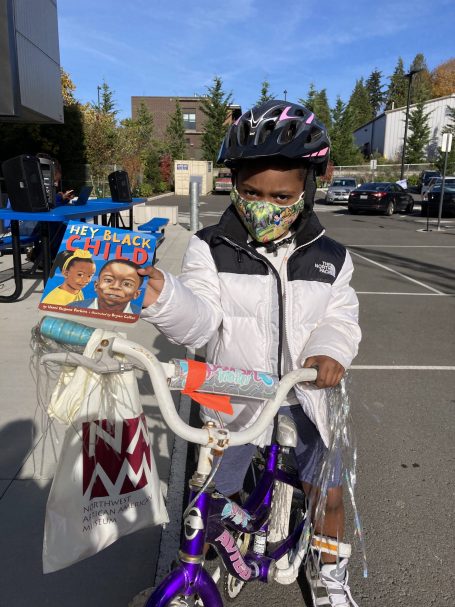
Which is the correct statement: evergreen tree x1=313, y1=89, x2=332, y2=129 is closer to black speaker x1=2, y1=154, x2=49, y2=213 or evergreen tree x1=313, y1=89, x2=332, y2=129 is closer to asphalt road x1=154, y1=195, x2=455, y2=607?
asphalt road x1=154, y1=195, x2=455, y2=607

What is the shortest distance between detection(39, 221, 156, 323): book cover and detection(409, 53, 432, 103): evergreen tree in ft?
137

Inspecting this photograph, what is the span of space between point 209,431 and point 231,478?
0.69m

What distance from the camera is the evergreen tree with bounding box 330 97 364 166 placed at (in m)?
48.4

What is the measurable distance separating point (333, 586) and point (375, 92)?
10242cm

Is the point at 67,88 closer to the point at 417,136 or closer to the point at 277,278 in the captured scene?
the point at 277,278

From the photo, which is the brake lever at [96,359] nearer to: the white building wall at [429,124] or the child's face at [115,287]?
the child's face at [115,287]

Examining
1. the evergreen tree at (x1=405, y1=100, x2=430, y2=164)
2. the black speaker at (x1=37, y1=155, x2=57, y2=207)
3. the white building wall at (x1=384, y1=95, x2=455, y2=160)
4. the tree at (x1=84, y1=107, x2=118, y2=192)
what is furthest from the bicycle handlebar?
the white building wall at (x1=384, y1=95, x2=455, y2=160)

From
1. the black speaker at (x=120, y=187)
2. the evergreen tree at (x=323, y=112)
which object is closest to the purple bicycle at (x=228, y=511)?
the black speaker at (x=120, y=187)

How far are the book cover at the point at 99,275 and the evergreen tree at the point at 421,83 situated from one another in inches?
1642

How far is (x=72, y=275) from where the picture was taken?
4.36 feet

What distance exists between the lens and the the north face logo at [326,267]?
6.13 feet

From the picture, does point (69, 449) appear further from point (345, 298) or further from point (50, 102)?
point (50, 102)

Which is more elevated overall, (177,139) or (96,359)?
(177,139)

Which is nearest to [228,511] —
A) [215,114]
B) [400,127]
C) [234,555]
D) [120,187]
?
[234,555]
